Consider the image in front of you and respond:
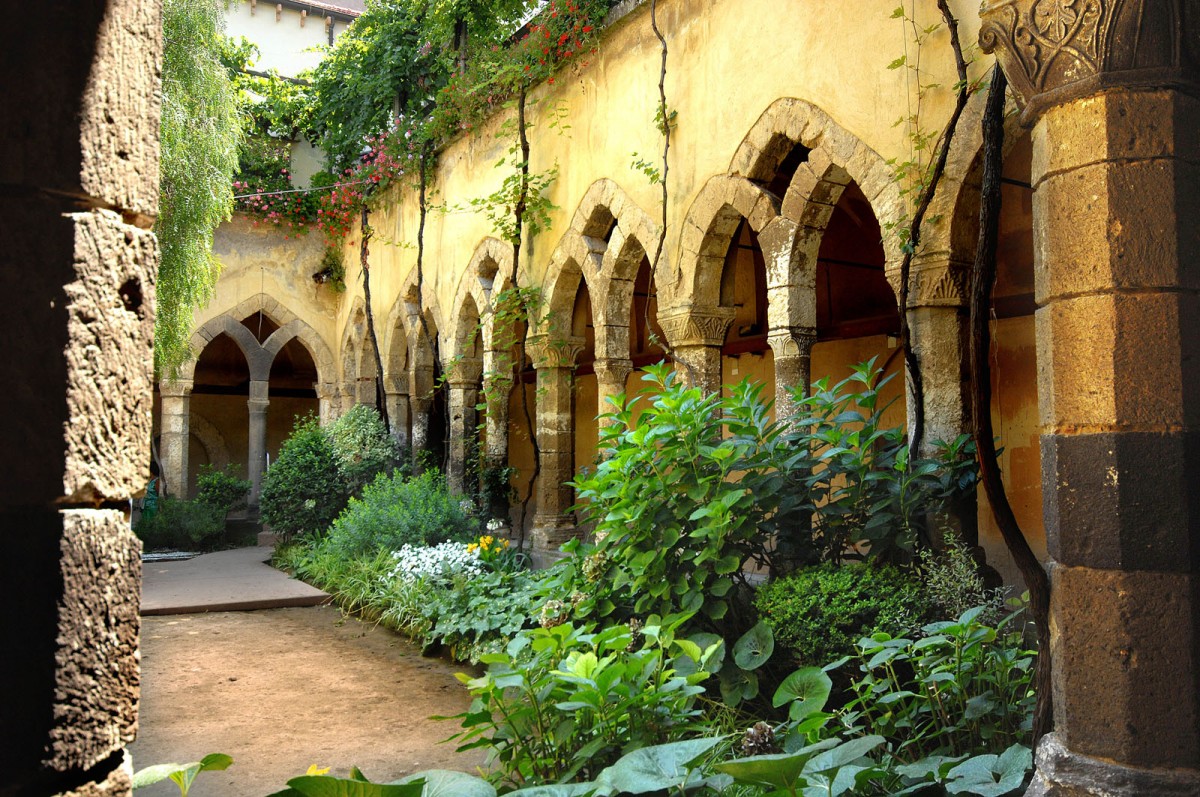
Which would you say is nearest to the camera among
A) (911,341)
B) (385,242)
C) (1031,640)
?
(1031,640)

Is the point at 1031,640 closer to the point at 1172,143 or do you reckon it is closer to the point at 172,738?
the point at 1172,143

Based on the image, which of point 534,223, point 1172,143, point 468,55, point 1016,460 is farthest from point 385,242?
point 1172,143

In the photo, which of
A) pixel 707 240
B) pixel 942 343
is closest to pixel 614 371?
pixel 707 240

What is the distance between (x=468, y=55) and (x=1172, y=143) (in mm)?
7734

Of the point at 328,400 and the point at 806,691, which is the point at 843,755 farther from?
the point at 328,400

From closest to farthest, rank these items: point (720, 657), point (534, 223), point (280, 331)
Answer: point (720, 657)
point (534, 223)
point (280, 331)

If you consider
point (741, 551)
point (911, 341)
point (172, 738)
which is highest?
point (911, 341)

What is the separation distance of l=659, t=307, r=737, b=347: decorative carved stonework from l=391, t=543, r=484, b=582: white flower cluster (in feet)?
6.91

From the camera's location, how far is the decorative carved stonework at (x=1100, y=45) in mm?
2090

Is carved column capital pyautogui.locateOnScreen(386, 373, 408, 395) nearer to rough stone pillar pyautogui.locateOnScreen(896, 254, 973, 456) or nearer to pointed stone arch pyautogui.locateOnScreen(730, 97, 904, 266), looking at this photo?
pointed stone arch pyautogui.locateOnScreen(730, 97, 904, 266)

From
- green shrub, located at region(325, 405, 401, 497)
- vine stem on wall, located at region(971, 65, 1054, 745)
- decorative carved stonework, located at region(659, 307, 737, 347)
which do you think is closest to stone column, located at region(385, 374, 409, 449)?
green shrub, located at region(325, 405, 401, 497)

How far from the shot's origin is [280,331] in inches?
488

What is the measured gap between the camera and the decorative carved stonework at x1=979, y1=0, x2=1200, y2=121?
6.86 ft

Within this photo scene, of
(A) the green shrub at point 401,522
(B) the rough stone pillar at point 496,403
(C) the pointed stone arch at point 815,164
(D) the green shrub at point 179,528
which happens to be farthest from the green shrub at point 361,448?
(C) the pointed stone arch at point 815,164
